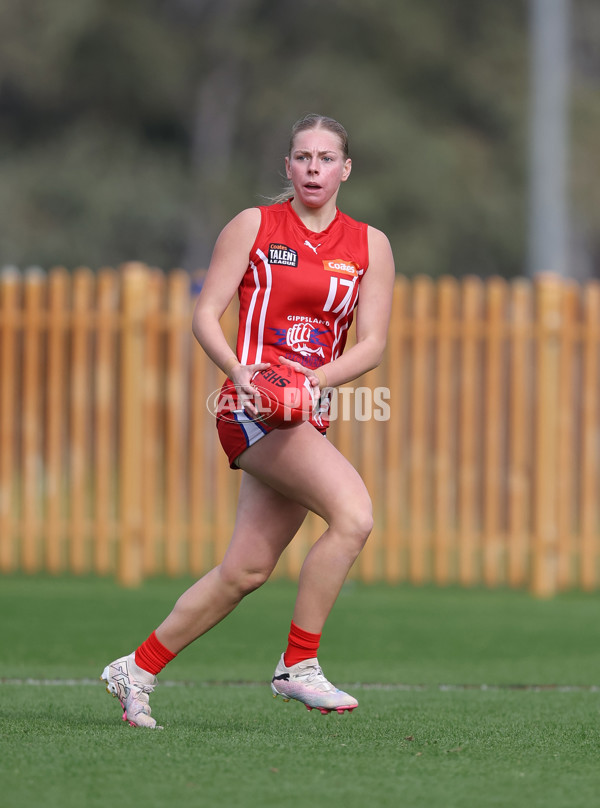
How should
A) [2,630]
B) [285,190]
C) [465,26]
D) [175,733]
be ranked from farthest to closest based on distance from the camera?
1. [465,26]
2. [2,630]
3. [285,190]
4. [175,733]

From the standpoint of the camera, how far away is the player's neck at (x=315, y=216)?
503 centimetres

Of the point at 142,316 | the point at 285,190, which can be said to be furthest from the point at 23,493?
the point at 285,190

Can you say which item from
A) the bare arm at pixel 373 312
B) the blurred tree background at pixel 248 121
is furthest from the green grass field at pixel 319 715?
the blurred tree background at pixel 248 121

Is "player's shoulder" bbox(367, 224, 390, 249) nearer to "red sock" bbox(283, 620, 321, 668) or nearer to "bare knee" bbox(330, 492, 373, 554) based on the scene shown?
"bare knee" bbox(330, 492, 373, 554)

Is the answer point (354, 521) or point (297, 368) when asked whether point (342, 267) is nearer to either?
point (297, 368)

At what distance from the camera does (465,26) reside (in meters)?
31.1

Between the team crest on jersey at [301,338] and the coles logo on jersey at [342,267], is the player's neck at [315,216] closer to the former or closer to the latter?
the coles logo on jersey at [342,267]

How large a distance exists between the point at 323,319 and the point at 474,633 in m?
4.07

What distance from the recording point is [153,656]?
498 cm

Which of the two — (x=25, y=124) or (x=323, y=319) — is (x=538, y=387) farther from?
(x=25, y=124)

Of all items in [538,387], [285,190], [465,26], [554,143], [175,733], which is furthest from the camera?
[465,26]

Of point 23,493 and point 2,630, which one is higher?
point 23,493

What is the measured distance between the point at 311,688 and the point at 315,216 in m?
1.65

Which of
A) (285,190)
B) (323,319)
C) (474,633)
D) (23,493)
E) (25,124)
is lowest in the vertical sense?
(474,633)
